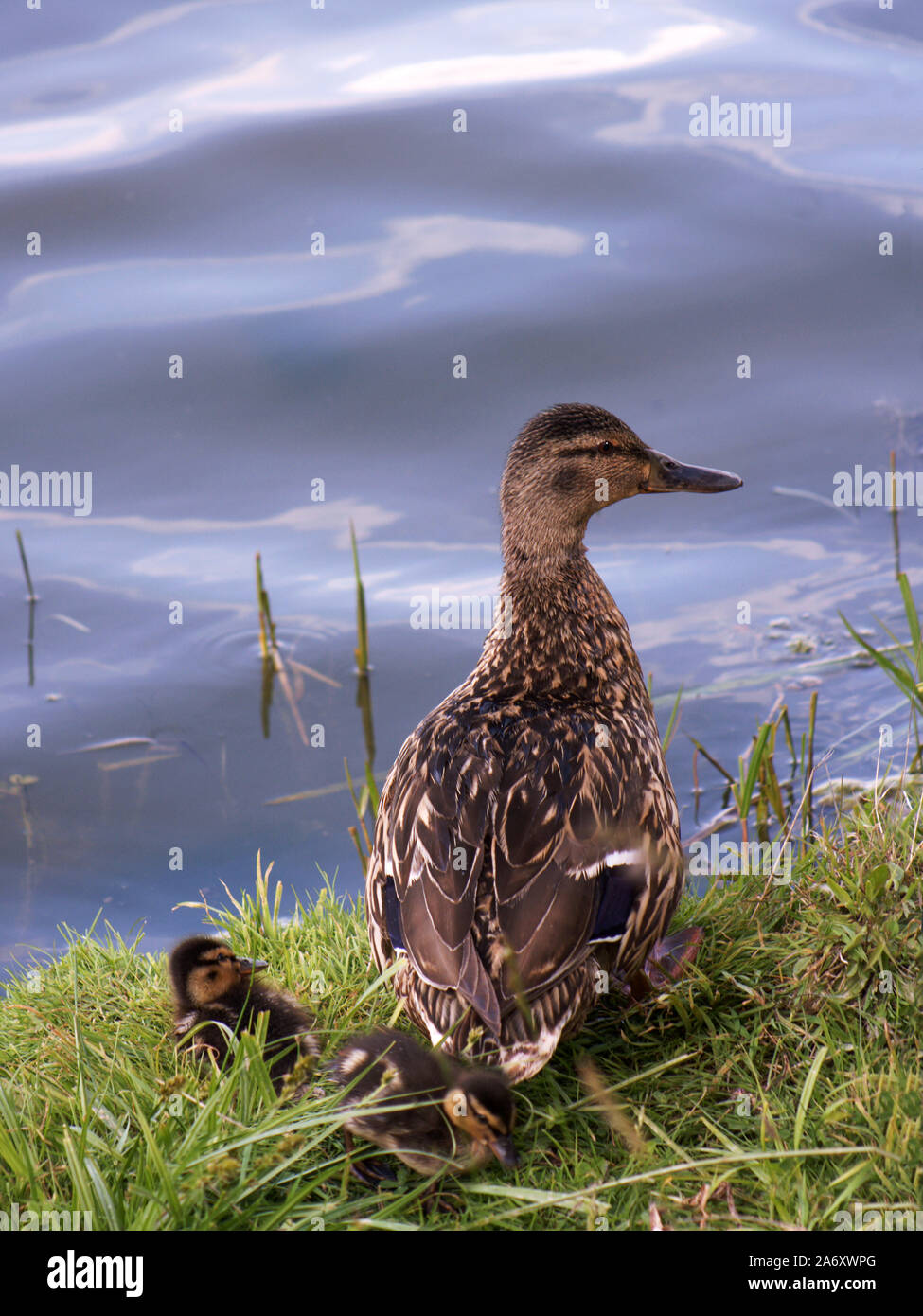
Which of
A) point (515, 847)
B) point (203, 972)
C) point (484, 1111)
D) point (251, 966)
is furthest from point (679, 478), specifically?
point (484, 1111)

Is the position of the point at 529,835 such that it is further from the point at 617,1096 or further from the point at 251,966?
the point at 251,966

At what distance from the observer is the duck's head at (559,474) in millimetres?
3953

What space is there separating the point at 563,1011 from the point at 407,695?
320 centimetres

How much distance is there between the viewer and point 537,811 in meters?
3.16

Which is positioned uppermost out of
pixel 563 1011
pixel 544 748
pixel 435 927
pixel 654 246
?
pixel 654 246

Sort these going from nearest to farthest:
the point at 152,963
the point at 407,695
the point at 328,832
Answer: the point at 152,963 < the point at 328,832 < the point at 407,695

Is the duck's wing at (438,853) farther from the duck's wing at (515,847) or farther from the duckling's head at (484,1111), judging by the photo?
the duckling's head at (484,1111)

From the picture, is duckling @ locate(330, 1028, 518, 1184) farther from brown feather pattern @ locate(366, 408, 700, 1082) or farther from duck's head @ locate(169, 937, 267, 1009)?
duck's head @ locate(169, 937, 267, 1009)

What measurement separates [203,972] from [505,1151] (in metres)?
0.95

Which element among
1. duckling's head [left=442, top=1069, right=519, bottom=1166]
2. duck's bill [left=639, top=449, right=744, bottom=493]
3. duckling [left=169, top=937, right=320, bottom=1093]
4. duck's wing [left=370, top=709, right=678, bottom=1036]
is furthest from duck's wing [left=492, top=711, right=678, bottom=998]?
duck's bill [left=639, top=449, right=744, bottom=493]

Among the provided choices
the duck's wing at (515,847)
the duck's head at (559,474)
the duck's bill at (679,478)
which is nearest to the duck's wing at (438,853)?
the duck's wing at (515,847)

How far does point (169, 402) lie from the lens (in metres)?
7.29

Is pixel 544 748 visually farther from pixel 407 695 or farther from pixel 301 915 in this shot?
pixel 407 695
